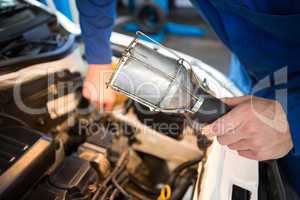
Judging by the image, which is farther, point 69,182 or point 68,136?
point 68,136

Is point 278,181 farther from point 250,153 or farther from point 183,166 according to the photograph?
point 183,166

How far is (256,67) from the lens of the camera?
85cm

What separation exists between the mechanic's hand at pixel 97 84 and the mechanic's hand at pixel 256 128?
0.43 metres

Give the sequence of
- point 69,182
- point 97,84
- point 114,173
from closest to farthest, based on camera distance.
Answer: point 69,182 < point 114,173 < point 97,84

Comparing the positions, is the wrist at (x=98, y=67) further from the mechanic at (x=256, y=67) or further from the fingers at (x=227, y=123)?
the fingers at (x=227, y=123)

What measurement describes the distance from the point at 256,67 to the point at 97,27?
0.50 m

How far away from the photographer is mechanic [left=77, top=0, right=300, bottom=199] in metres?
0.59

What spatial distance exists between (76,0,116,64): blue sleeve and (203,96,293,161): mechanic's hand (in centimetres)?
47

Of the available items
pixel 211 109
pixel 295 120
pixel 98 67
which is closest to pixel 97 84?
pixel 98 67

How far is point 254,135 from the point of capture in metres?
0.59

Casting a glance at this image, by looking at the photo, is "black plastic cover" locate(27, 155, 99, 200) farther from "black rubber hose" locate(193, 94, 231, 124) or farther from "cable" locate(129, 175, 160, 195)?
"black rubber hose" locate(193, 94, 231, 124)

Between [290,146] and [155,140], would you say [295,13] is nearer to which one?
[290,146]

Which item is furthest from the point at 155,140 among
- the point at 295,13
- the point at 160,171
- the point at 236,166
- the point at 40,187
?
the point at 295,13

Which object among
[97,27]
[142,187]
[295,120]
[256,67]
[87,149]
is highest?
[97,27]
